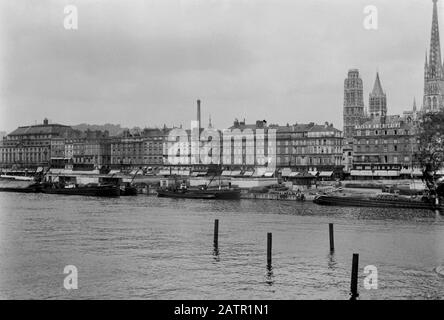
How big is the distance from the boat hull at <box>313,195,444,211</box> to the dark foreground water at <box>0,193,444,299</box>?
15.7 metres

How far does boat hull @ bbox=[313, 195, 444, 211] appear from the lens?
281 feet

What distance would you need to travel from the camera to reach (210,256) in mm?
41750

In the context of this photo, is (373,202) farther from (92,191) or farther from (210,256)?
(92,191)

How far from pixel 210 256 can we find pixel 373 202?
177 feet

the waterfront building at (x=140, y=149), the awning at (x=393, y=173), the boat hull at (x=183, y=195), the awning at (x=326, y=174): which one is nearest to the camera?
the boat hull at (x=183, y=195)

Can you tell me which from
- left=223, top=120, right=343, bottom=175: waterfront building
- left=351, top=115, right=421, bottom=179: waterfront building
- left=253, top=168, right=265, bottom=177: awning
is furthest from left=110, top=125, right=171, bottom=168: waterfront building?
left=351, top=115, right=421, bottom=179: waterfront building

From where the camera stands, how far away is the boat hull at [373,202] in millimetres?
85750

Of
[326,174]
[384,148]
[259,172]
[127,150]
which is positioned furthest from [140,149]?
[384,148]

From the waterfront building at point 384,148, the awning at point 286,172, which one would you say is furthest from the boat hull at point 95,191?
the waterfront building at point 384,148

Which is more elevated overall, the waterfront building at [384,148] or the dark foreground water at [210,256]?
the waterfront building at [384,148]

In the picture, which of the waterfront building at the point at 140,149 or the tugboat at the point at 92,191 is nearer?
the tugboat at the point at 92,191

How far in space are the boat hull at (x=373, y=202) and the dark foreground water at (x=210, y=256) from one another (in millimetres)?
15682

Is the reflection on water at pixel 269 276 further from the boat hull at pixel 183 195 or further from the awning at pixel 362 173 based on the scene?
the awning at pixel 362 173

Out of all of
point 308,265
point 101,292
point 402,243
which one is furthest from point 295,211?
point 101,292
